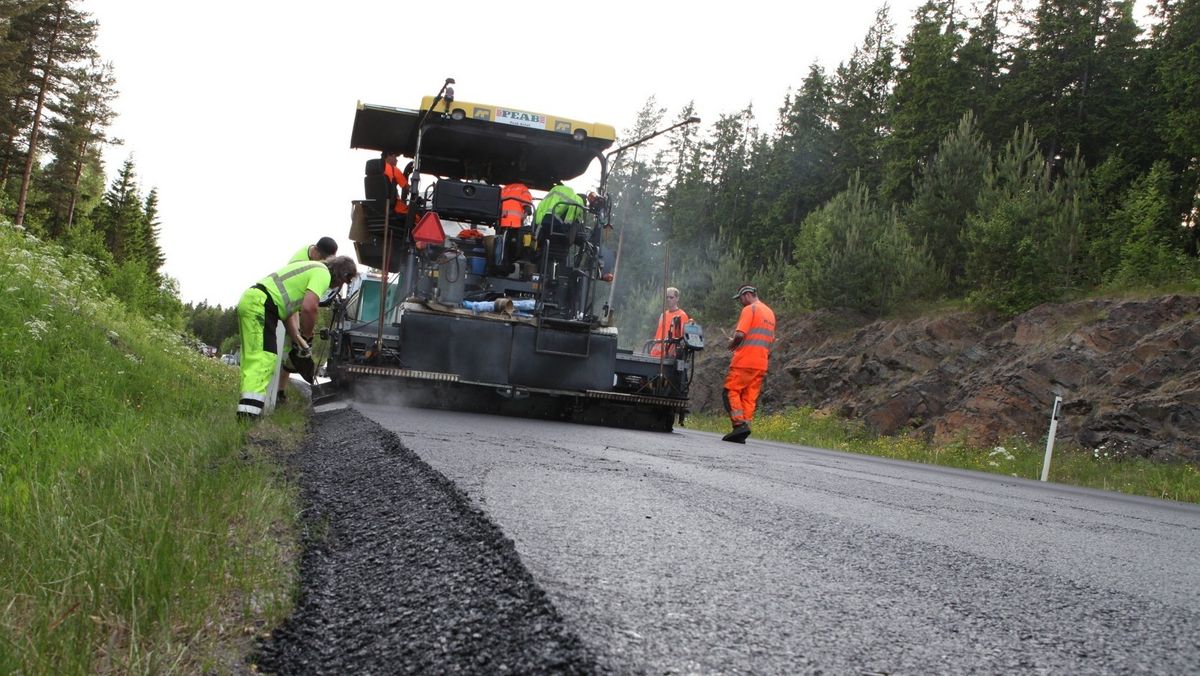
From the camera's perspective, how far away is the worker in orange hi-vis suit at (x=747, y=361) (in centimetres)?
1123

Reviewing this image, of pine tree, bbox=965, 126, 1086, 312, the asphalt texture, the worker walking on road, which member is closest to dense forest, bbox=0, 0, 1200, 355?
pine tree, bbox=965, 126, 1086, 312

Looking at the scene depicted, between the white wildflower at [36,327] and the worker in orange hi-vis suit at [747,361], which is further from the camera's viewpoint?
the worker in orange hi-vis suit at [747,361]

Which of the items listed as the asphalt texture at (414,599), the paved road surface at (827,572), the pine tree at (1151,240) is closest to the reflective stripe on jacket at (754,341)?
the paved road surface at (827,572)

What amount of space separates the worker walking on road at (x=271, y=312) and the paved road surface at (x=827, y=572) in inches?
75.4

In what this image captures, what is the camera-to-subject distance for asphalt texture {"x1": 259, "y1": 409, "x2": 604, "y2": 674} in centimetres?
192

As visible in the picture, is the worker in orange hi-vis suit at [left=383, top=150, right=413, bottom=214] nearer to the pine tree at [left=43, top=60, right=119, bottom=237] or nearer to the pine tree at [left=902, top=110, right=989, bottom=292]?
the pine tree at [left=902, top=110, right=989, bottom=292]

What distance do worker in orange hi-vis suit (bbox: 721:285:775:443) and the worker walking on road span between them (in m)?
5.00

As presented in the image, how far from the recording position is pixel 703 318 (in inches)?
1323

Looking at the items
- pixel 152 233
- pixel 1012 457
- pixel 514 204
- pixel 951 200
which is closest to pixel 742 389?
pixel 514 204

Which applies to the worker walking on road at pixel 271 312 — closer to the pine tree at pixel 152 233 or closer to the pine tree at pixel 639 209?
the pine tree at pixel 639 209

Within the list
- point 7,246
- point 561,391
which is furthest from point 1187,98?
point 7,246

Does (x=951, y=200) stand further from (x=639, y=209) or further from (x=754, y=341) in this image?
(x=639, y=209)

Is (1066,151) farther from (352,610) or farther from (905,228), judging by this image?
(352,610)

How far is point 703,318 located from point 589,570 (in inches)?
1231
